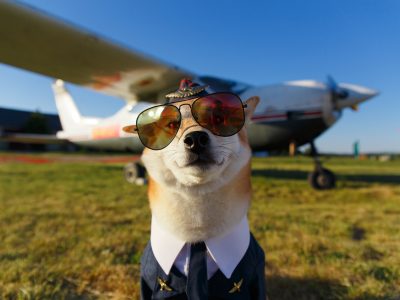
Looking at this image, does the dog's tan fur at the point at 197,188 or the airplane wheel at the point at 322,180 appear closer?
the dog's tan fur at the point at 197,188

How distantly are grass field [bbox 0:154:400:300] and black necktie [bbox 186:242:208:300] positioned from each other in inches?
22.0

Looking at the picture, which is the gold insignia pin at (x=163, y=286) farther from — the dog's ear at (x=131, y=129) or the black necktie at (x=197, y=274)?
the dog's ear at (x=131, y=129)

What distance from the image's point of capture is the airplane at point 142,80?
2.98 metres

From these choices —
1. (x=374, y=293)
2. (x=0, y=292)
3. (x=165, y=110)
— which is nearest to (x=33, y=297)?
(x=0, y=292)

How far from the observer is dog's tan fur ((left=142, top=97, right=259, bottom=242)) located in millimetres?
681

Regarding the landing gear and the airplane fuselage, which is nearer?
the airplane fuselage

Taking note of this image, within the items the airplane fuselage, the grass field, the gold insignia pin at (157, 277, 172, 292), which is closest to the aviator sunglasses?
the gold insignia pin at (157, 277, 172, 292)

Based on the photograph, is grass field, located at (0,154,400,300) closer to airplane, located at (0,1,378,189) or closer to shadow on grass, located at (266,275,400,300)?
shadow on grass, located at (266,275,400,300)

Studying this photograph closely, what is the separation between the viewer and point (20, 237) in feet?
5.92

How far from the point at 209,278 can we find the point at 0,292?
102 cm

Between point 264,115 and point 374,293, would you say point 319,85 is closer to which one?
point 264,115

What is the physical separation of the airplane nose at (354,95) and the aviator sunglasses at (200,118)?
3.55 metres

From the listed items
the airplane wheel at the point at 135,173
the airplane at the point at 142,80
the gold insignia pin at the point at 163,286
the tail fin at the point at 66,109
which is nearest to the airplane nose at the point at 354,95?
the airplane at the point at 142,80

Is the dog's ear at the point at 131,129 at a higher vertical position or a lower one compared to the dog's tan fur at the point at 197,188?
higher
